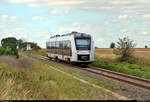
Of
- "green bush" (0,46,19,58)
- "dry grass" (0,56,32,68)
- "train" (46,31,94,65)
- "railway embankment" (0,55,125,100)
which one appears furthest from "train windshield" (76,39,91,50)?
"railway embankment" (0,55,125,100)

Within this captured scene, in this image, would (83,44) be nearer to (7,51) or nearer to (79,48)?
(79,48)

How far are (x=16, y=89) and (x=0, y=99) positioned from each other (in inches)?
82.0

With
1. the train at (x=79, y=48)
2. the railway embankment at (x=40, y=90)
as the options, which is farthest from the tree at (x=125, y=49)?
the railway embankment at (x=40, y=90)

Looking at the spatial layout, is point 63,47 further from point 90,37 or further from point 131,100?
point 131,100

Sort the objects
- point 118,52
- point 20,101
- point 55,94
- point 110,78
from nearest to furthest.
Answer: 1. point 20,101
2. point 55,94
3. point 110,78
4. point 118,52

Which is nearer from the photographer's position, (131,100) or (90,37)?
(131,100)

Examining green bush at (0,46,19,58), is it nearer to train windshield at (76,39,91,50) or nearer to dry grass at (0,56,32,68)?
dry grass at (0,56,32,68)

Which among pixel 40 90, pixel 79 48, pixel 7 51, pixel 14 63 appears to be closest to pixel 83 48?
pixel 79 48

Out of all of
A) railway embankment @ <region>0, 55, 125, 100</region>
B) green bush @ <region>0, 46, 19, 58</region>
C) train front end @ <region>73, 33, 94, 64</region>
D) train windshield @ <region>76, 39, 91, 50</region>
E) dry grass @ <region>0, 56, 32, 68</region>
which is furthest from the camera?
green bush @ <region>0, 46, 19, 58</region>

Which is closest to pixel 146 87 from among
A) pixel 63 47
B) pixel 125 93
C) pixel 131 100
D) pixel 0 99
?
pixel 125 93

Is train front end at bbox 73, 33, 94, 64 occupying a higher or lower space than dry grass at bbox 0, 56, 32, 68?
higher

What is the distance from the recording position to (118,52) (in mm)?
27891

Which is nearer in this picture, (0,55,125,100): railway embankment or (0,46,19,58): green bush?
(0,55,125,100): railway embankment

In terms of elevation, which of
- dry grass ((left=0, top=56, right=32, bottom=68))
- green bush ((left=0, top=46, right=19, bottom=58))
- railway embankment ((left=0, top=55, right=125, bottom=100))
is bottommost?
railway embankment ((left=0, top=55, right=125, bottom=100))
